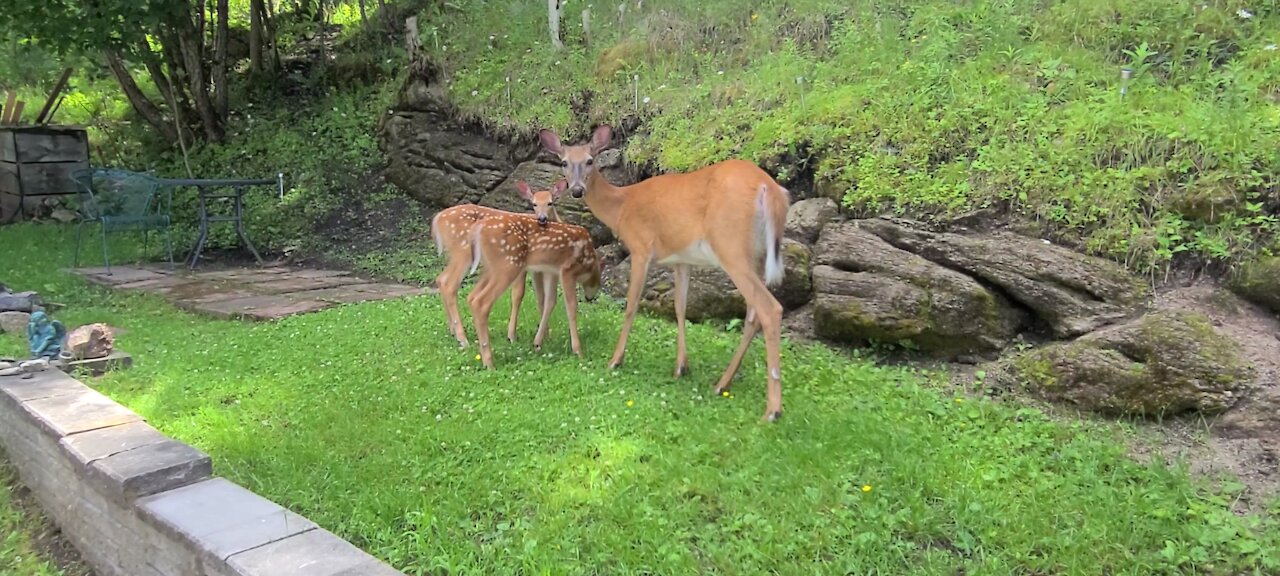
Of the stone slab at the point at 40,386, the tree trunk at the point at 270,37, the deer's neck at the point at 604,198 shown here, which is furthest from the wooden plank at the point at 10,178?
the deer's neck at the point at 604,198

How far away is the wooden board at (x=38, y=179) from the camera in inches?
484

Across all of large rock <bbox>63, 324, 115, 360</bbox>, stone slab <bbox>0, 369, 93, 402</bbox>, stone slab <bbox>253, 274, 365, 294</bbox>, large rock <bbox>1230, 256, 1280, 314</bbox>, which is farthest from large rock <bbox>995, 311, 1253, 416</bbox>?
stone slab <bbox>253, 274, 365, 294</bbox>

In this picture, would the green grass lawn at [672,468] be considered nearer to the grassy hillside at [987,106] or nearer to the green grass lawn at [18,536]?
the green grass lawn at [18,536]

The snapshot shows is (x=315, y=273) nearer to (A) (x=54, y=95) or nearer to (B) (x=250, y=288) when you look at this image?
(B) (x=250, y=288)

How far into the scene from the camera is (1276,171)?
430 centimetres

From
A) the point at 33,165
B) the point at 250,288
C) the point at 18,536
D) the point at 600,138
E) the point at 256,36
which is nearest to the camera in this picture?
the point at 18,536

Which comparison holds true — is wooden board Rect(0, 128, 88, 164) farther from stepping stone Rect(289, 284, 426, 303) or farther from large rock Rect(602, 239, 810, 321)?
large rock Rect(602, 239, 810, 321)

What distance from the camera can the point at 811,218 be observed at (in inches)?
224

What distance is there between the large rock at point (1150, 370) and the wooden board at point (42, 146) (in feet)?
44.2

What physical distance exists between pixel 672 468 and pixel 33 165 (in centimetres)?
1265

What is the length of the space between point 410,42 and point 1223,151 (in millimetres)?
8967

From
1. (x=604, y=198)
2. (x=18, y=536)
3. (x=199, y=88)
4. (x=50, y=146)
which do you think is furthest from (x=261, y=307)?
(x=50, y=146)

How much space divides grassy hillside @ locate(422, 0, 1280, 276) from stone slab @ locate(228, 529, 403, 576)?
147 inches

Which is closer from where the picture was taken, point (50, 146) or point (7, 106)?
point (50, 146)
